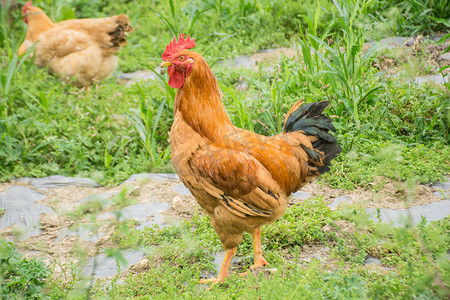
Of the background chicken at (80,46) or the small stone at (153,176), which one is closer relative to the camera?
the small stone at (153,176)

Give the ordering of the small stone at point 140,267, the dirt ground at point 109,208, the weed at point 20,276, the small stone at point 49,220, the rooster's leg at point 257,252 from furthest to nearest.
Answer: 1. the small stone at point 49,220
2. the dirt ground at point 109,208
3. the small stone at point 140,267
4. the rooster's leg at point 257,252
5. the weed at point 20,276

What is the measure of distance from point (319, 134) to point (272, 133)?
63.9 inches

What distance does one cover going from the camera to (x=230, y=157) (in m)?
3.10

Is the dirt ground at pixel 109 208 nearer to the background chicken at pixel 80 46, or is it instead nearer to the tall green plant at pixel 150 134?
the tall green plant at pixel 150 134

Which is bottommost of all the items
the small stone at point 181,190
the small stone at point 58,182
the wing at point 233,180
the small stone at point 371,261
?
the small stone at point 58,182

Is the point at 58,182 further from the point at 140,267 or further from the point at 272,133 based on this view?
the point at 272,133

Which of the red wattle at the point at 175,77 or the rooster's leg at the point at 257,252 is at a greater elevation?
the red wattle at the point at 175,77

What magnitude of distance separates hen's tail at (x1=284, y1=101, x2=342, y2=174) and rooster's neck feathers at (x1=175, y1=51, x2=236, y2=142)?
0.67 meters

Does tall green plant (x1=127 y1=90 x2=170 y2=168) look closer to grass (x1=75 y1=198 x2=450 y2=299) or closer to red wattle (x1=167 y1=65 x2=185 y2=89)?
grass (x1=75 y1=198 x2=450 y2=299)

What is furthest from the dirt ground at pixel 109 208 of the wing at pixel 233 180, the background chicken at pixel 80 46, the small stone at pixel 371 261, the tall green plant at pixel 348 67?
the background chicken at pixel 80 46

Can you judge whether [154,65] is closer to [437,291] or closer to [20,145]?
[20,145]

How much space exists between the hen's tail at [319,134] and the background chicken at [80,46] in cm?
471

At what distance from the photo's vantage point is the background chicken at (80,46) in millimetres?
7008

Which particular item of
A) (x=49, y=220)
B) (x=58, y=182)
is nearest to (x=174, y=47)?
(x=49, y=220)
